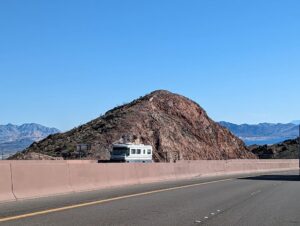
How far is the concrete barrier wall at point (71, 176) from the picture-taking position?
54.2 ft

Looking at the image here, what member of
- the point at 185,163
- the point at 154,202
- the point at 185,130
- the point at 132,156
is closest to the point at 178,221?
the point at 154,202

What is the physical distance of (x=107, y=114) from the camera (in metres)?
85.1

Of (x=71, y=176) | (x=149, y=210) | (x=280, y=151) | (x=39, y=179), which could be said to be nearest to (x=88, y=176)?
(x=71, y=176)

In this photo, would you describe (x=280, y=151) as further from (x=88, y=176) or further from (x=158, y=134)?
(x=88, y=176)

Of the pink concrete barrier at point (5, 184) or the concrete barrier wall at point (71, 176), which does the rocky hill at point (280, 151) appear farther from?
the pink concrete barrier at point (5, 184)

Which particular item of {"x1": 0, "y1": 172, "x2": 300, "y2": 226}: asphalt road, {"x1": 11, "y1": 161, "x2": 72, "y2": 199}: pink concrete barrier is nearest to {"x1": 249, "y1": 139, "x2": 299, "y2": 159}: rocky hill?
{"x1": 0, "y1": 172, "x2": 300, "y2": 226}: asphalt road

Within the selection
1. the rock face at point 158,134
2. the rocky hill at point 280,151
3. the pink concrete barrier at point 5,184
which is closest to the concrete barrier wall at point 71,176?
the pink concrete barrier at point 5,184

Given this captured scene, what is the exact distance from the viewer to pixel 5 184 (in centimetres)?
1617

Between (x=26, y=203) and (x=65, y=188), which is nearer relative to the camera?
(x=26, y=203)

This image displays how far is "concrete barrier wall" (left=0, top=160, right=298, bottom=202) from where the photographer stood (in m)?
16.5

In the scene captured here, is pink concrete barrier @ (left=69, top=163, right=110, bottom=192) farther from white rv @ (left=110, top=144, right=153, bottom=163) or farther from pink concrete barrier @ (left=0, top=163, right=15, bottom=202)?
white rv @ (left=110, top=144, right=153, bottom=163)

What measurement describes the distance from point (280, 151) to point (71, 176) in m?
91.6

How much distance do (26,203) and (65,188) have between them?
3.82 meters

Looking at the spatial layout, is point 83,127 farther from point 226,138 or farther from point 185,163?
point 185,163
